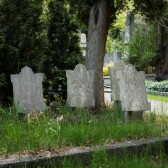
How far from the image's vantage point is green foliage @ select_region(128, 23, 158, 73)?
2584 centimetres

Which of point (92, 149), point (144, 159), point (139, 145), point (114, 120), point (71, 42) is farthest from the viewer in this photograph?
point (71, 42)

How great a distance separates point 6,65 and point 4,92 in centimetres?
64

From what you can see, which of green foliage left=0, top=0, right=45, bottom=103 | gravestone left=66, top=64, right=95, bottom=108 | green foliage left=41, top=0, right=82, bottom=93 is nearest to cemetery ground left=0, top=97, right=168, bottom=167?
gravestone left=66, top=64, right=95, bottom=108

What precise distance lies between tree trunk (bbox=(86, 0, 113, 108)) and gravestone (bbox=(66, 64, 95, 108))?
5.56ft

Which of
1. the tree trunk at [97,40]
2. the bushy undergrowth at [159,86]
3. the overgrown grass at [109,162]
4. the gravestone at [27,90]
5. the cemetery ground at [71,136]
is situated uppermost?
the tree trunk at [97,40]

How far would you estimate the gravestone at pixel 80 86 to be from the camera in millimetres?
8797

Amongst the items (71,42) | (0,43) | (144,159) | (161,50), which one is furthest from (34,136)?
(161,50)

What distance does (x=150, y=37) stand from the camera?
2667 cm

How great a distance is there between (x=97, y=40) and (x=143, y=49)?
639 inches

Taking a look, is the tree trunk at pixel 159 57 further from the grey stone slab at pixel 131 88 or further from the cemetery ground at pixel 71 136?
the cemetery ground at pixel 71 136

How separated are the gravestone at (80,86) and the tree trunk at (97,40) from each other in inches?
66.8

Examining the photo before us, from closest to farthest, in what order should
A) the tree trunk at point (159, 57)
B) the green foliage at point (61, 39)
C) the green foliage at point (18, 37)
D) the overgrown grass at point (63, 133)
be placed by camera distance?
1. the overgrown grass at point (63, 133)
2. the green foliage at point (18, 37)
3. the green foliage at point (61, 39)
4. the tree trunk at point (159, 57)

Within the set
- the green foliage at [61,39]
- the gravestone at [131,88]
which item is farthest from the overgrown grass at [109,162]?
the green foliage at [61,39]

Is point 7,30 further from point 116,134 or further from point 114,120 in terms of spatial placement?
point 116,134
